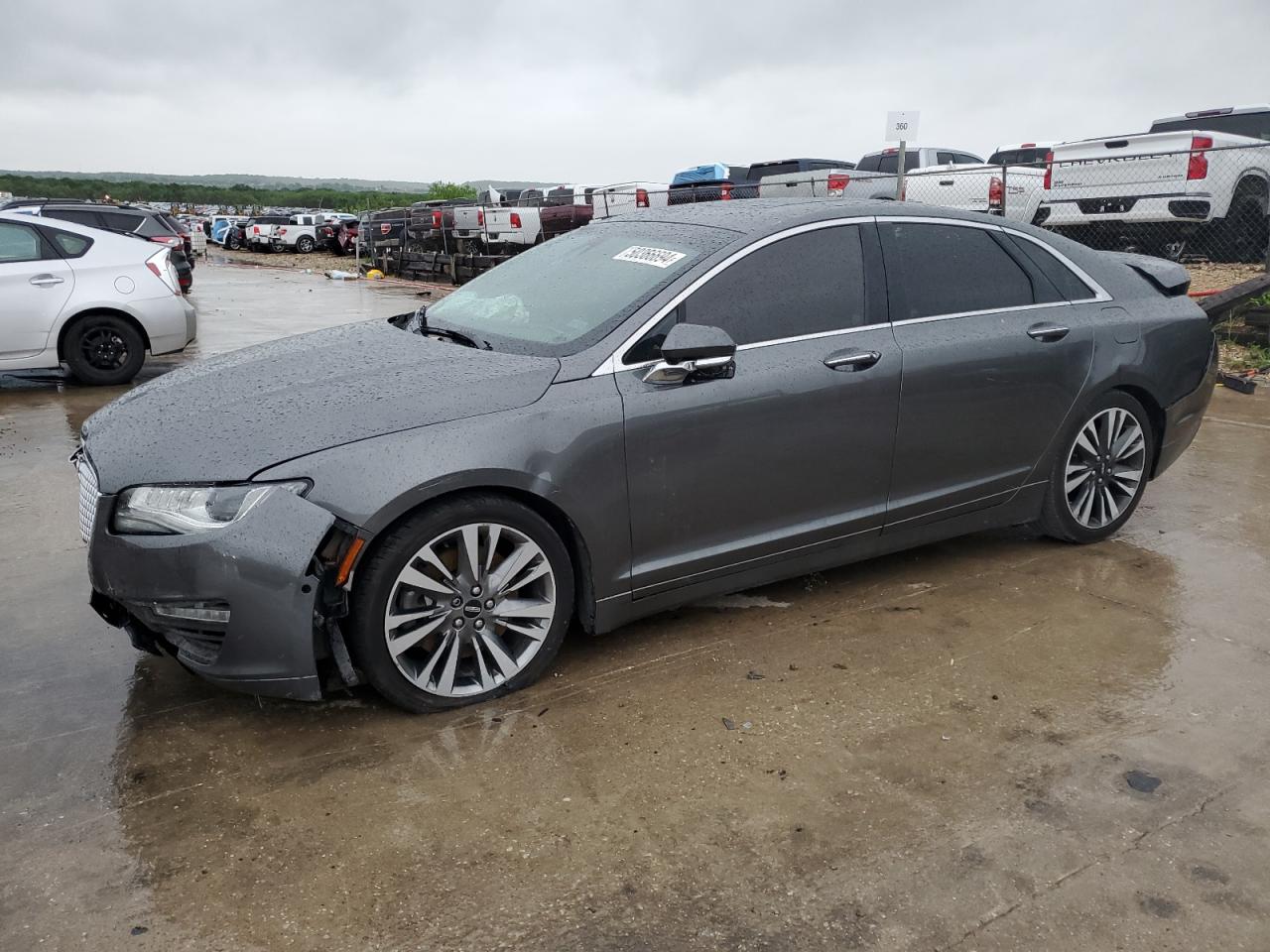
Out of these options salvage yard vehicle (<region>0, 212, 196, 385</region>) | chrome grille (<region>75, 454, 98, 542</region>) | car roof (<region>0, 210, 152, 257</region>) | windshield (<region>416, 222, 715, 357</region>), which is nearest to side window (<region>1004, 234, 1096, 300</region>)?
→ windshield (<region>416, 222, 715, 357</region>)

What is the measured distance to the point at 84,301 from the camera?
29.7 feet

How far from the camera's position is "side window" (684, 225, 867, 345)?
12.6ft

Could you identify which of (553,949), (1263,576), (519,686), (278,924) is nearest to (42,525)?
(519,686)

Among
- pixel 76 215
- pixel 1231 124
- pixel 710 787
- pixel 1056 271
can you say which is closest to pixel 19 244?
pixel 76 215

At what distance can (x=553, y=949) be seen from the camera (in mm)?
2391

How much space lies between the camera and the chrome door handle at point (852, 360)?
3.98m

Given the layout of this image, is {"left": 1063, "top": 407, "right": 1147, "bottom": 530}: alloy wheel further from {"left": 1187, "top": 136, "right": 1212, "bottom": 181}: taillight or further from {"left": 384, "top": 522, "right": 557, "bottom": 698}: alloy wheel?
{"left": 1187, "top": 136, "right": 1212, "bottom": 181}: taillight

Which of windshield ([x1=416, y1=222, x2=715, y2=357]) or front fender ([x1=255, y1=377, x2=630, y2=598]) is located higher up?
windshield ([x1=416, y1=222, x2=715, y2=357])

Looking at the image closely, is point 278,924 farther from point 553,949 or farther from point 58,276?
point 58,276

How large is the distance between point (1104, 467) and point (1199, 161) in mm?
8686

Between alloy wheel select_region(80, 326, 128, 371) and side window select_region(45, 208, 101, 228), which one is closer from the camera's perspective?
alloy wheel select_region(80, 326, 128, 371)

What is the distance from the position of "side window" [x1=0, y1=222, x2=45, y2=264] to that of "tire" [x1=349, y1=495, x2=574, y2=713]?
290 inches

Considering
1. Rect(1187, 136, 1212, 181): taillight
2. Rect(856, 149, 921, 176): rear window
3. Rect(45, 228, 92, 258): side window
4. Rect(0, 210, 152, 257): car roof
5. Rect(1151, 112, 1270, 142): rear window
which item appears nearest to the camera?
Rect(0, 210, 152, 257): car roof

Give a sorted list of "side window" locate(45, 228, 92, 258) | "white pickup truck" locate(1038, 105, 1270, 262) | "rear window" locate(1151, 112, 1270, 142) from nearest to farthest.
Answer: "side window" locate(45, 228, 92, 258) → "white pickup truck" locate(1038, 105, 1270, 262) → "rear window" locate(1151, 112, 1270, 142)
